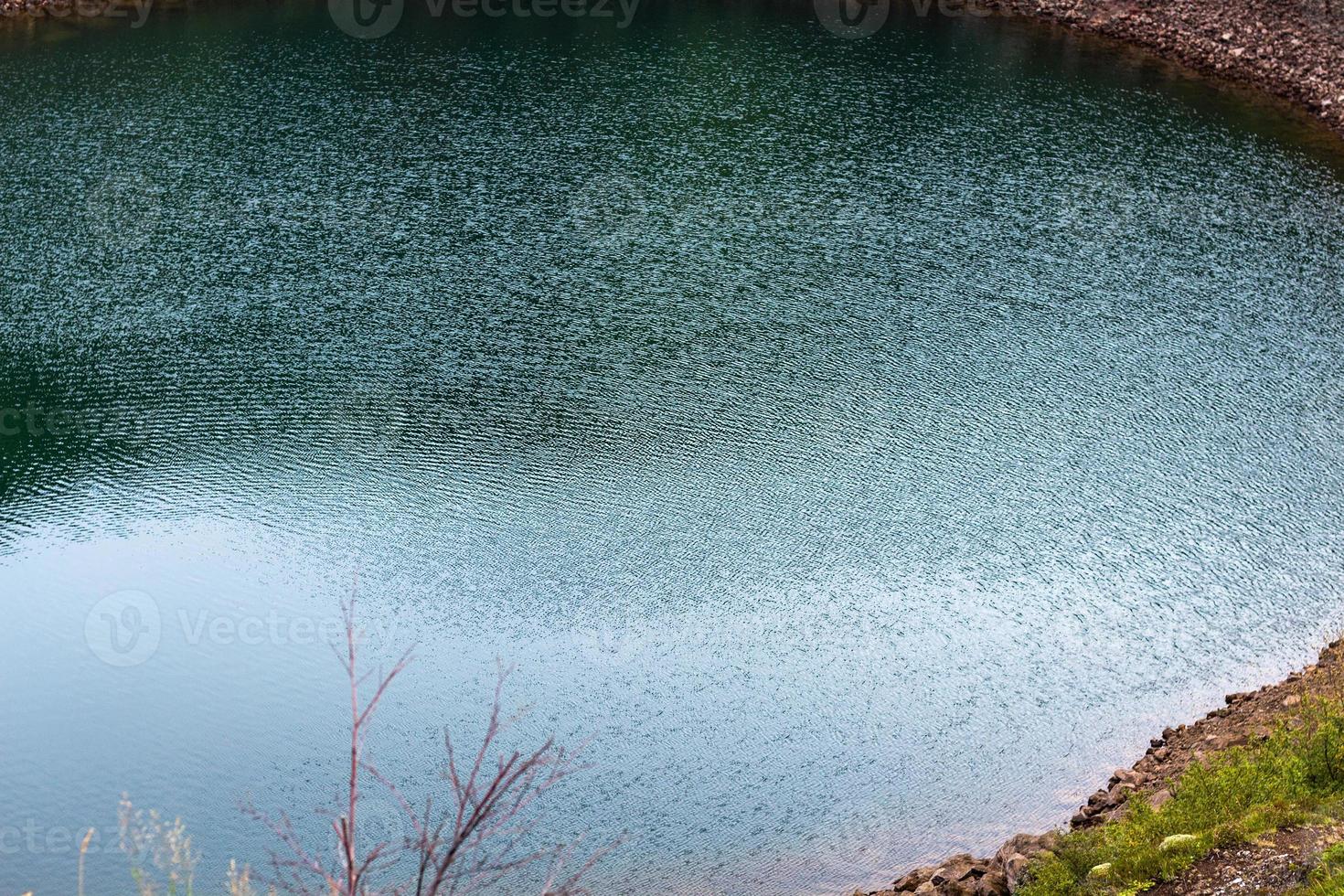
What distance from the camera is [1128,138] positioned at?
80.1ft

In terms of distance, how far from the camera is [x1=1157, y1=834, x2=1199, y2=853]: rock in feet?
27.0

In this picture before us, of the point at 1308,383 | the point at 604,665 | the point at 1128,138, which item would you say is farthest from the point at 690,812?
the point at 1128,138

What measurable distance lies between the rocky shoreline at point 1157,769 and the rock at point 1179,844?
89 cm
